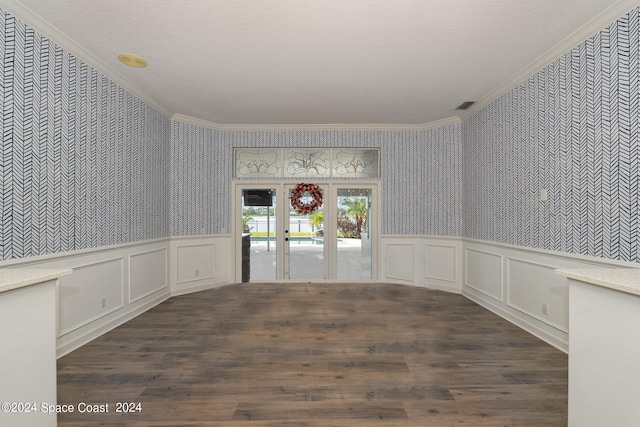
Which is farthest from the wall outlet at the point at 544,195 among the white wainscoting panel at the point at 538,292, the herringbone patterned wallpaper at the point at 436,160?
the white wainscoting panel at the point at 538,292

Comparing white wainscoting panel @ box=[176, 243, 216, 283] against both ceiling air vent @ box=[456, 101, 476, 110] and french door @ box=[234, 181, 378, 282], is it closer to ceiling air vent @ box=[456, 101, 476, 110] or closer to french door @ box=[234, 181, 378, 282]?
french door @ box=[234, 181, 378, 282]

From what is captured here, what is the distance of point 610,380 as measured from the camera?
142 cm

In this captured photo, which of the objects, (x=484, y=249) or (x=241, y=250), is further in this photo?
(x=241, y=250)

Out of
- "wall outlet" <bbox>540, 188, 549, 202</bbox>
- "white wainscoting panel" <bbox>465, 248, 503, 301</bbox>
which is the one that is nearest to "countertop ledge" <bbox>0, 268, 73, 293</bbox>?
"wall outlet" <bbox>540, 188, 549, 202</bbox>

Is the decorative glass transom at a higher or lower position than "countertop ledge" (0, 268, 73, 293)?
higher

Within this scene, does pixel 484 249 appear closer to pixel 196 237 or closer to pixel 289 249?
pixel 289 249

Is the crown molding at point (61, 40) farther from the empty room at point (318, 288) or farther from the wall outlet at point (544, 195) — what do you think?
the wall outlet at point (544, 195)

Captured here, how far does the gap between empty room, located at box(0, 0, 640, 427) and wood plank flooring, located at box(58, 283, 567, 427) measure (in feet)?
0.07

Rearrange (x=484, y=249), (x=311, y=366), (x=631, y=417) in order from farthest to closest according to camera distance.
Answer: (x=484, y=249) < (x=311, y=366) < (x=631, y=417)

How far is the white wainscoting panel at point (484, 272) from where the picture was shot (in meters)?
4.05

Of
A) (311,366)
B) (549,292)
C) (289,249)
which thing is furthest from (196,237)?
(549,292)

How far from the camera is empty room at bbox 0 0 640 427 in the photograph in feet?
6.47

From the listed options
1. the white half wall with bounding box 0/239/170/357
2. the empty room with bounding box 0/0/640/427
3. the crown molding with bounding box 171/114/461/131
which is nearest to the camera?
Answer: the empty room with bounding box 0/0/640/427

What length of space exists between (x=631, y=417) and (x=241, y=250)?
5.21m
